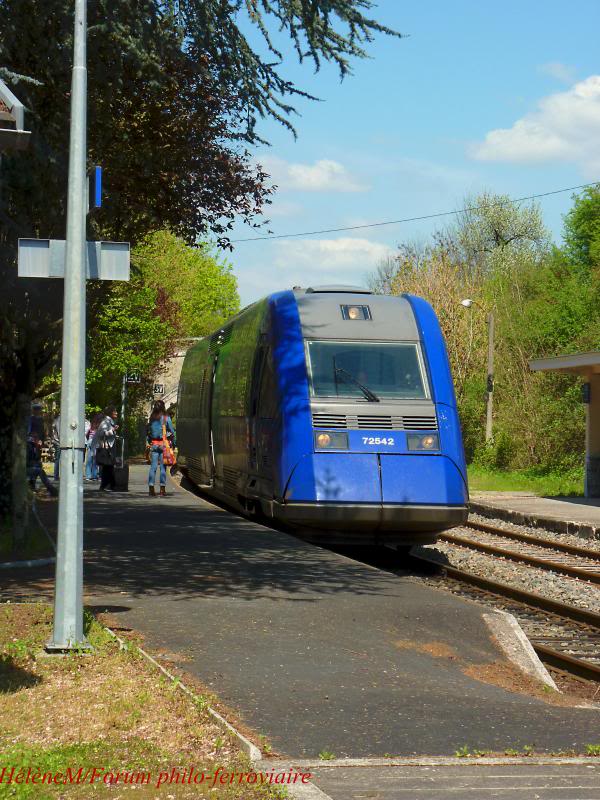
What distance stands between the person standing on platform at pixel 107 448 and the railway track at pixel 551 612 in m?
10.3

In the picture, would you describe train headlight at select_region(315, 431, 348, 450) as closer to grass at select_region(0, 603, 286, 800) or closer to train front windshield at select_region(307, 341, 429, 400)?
train front windshield at select_region(307, 341, 429, 400)

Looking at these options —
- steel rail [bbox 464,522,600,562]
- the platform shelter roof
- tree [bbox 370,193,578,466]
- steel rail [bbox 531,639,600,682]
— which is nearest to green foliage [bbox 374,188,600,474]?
tree [bbox 370,193,578,466]

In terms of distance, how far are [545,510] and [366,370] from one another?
11.1 m

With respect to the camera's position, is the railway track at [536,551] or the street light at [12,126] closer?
the street light at [12,126]

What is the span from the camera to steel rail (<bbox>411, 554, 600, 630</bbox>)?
12255mm

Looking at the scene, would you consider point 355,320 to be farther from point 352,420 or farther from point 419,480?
point 419,480

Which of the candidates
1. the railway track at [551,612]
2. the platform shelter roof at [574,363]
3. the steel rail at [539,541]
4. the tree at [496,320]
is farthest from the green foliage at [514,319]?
the railway track at [551,612]

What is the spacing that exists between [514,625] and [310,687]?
3268mm

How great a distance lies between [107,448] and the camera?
2656 cm

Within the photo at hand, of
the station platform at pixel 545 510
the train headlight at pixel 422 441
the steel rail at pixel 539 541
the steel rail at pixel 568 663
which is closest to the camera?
the steel rail at pixel 568 663

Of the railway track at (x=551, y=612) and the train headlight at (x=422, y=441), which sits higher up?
the train headlight at (x=422, y=441)

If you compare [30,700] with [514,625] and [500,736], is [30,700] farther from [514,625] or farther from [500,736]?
[514,625]

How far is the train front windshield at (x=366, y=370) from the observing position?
50.4 feet

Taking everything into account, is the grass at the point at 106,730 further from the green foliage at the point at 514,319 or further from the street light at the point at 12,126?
the green foliage at the point at 514,319
